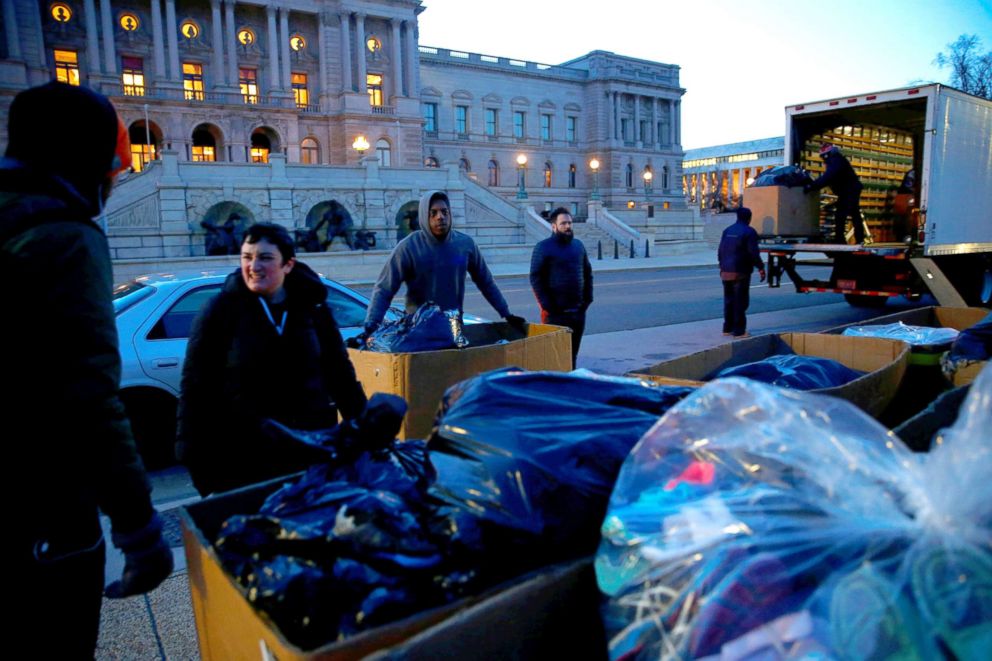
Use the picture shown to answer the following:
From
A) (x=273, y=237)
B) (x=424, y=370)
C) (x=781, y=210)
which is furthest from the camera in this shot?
(x=781, y=210)

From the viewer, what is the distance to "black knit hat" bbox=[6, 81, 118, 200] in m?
1.77

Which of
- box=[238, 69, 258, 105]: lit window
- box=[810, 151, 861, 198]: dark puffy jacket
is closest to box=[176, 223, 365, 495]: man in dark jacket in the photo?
box=[810, 151, 861, 198]: dark puffy jacket

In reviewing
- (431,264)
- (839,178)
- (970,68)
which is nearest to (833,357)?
(431,264)

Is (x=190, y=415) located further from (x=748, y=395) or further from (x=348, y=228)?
(x=348, y=228)

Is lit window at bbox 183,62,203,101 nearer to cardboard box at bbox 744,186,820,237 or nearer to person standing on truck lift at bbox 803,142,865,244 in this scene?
cardboard box at bbox 744,186,820,237

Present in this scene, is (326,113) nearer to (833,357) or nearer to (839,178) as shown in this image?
(839,178)

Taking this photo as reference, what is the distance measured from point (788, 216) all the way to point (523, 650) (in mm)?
11694

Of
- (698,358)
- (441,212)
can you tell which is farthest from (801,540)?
(441,212)

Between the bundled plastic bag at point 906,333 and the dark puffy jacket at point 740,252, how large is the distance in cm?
502

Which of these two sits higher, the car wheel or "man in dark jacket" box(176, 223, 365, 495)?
"man in dark jacket" box(176, 223, 365, 495)

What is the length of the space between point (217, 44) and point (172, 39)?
3.21m

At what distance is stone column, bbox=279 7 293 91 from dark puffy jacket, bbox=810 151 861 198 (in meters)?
48.2

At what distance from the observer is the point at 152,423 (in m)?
5.27

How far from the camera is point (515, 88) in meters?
69.1
